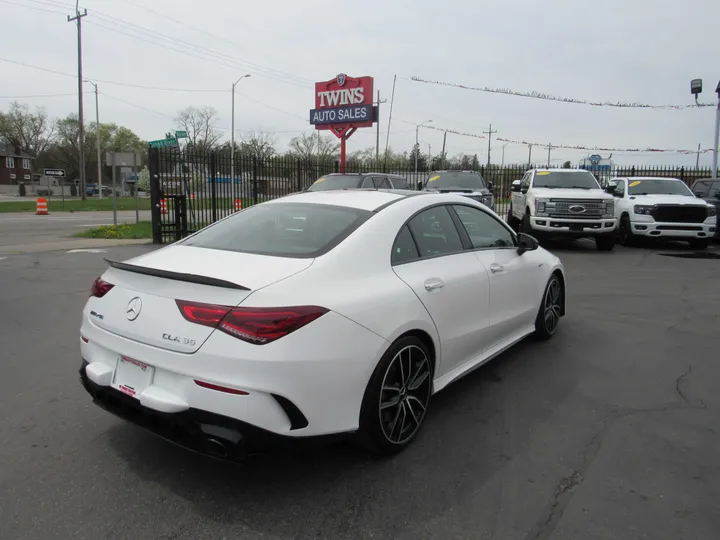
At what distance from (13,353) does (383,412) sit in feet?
12.9

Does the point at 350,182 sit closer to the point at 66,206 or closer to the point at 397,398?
the point at 397,398

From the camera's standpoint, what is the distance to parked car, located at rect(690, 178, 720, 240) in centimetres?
1455

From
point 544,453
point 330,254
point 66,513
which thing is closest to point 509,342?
point 544,453

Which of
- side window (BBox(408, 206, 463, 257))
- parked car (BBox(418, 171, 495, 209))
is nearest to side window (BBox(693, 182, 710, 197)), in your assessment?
parked car (BBox(418, 171, 495, 209))

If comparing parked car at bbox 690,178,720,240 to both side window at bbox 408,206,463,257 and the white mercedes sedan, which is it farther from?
the white mercedes sedan

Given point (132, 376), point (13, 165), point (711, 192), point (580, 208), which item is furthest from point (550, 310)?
point (13, 165)

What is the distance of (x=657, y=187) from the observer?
572 inches

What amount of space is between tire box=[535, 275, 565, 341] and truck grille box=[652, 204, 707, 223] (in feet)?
30.4

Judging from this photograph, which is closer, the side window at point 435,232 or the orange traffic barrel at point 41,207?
the side window at point 435,232

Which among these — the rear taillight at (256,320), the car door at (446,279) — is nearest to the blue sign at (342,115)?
the car door at (446,279)

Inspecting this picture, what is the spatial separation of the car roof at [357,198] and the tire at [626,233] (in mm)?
11945

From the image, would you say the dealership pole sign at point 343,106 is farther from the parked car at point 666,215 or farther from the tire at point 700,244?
the tire at point 700,244

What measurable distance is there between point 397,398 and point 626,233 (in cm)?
1316

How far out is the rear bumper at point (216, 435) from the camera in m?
2.46
